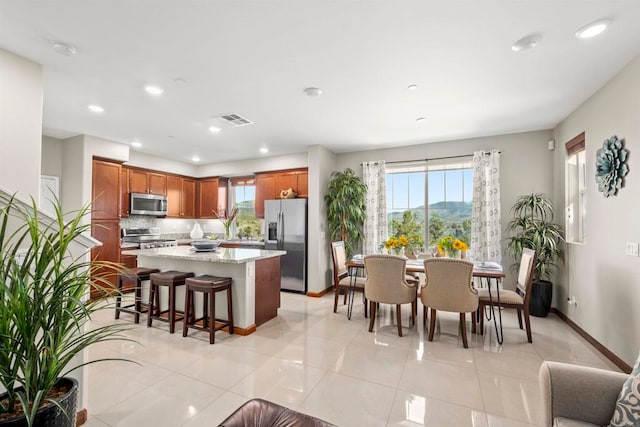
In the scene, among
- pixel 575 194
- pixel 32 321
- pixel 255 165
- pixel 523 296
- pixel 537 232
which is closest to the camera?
pixel 32 321

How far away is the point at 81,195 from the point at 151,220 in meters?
1.66

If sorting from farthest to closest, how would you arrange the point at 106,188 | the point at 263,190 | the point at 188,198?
1. the point at 188,198
2. the point at 263,190
3. the point at 106,188

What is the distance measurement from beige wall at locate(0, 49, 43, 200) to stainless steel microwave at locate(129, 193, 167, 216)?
305 cm

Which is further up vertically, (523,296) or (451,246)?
(451,246)

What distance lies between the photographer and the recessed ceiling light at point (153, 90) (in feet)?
9.61

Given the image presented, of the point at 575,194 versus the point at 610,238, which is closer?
the point at 610,238

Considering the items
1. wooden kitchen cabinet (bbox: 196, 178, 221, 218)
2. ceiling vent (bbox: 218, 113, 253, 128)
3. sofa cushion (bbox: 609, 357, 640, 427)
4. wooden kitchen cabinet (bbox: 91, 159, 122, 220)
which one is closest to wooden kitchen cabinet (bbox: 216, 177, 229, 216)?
wooden kitchen cabinet (bbox: 196, 178, 221, 218)

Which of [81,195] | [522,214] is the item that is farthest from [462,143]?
[81,195]

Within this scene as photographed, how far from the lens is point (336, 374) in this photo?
2482 millimetres

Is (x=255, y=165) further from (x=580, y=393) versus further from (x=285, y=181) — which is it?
(x=580, y=393)

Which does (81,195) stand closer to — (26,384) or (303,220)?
(303,220)

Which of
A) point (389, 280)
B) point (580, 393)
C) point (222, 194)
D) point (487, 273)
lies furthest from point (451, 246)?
point (222, 194)

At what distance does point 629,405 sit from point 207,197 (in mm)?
7075

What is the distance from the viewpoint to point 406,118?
3.83 meters
